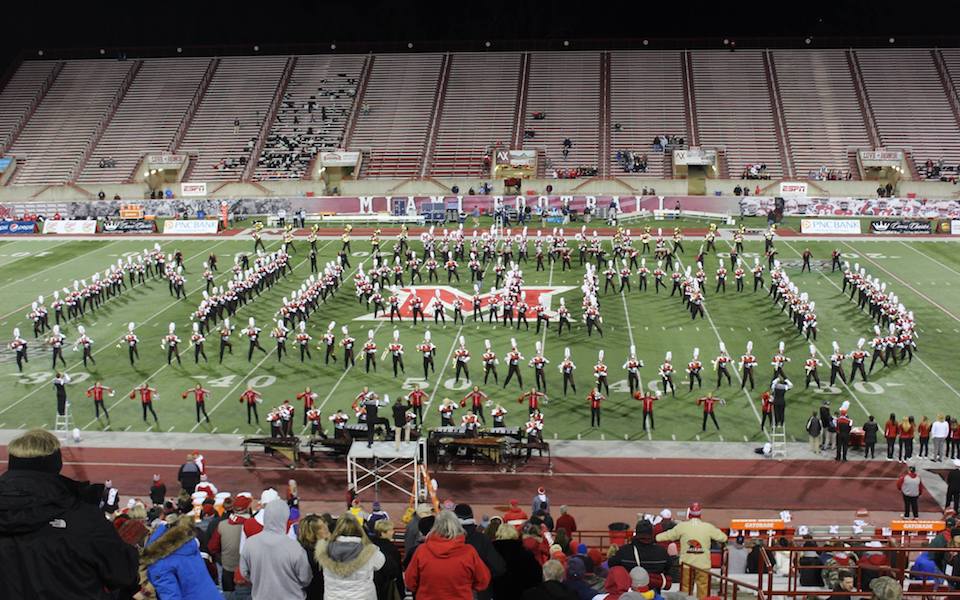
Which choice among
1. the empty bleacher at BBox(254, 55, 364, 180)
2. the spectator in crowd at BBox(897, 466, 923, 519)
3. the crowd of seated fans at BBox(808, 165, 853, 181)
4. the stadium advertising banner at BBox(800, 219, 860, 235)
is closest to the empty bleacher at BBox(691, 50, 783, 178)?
the crowd of seated fans at BBox(808, 165, 853, 181)

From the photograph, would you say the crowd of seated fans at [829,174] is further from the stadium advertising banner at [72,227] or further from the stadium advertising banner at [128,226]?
the stadium advertising banner at [72,227]

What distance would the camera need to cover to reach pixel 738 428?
20.9m

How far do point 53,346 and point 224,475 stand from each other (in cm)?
908

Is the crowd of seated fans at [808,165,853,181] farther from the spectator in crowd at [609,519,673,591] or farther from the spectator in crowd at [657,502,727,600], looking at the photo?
the spectator in crowd at [609,519,673,591]

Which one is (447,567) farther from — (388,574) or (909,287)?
(909,287)

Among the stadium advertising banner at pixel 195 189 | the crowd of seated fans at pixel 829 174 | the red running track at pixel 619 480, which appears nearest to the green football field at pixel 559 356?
the red running track at pixel 619 480

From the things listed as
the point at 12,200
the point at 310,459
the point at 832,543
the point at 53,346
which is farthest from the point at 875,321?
the point at 12,200

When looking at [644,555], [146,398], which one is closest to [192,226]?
[146,398]

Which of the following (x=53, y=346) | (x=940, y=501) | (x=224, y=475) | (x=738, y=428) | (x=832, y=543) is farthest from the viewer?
(x=53, y=346)

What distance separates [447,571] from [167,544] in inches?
65.3

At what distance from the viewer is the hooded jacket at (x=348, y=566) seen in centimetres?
633

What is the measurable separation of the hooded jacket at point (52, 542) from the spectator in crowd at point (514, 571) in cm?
343

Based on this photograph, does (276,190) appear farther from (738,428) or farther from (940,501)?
(940,501)

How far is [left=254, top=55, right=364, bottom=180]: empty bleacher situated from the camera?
57.0 metres
